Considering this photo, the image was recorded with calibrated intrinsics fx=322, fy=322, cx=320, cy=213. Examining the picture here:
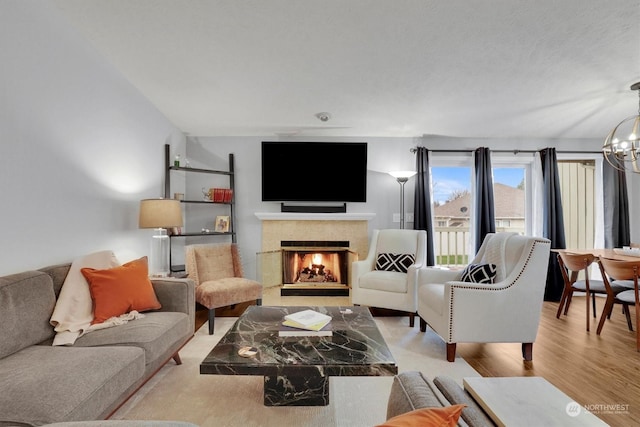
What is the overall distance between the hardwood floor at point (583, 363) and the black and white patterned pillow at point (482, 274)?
2.01ft

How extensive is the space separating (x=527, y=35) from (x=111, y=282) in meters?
3.29

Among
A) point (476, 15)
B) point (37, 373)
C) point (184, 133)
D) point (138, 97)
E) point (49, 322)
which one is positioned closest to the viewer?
point (37, 373)

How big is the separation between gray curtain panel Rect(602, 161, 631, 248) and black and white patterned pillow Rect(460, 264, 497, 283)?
10.1 ft

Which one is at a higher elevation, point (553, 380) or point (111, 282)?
point (111, 282)

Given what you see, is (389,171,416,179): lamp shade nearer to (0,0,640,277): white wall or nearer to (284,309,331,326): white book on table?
(284,309,331,326): white book on table

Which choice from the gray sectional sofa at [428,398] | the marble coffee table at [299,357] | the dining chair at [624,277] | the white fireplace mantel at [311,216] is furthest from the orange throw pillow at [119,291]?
the dining chair at [624,277]

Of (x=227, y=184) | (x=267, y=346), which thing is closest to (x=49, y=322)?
(x=267, y=346)

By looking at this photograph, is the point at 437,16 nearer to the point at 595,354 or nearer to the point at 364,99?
the point at 364,99

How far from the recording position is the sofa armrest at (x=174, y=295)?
2.38m

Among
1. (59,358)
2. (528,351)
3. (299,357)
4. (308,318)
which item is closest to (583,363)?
(528,351)

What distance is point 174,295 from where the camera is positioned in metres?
2.39

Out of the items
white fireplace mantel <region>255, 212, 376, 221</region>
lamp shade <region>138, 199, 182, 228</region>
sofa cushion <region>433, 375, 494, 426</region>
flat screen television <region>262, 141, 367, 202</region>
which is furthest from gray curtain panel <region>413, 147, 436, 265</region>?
sofa cushion <region>433, 375, 494, 426</region>

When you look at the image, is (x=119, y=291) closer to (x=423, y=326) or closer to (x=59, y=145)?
(x=59, y=145)

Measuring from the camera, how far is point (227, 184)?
→ 4539mm
